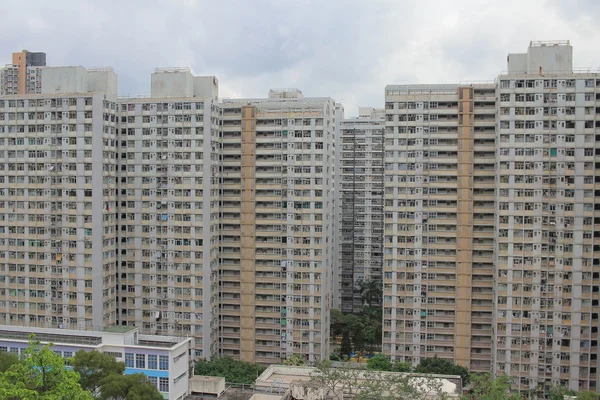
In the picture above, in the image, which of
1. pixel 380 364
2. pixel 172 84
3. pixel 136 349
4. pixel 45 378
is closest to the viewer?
pixel 45 378

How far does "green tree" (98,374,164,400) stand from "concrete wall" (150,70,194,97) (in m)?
34.1

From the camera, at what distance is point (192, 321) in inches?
2421

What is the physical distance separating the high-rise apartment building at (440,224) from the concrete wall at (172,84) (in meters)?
19.7

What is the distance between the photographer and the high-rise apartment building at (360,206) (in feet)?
308

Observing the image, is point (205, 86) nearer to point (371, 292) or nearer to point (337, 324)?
point (337, 324)

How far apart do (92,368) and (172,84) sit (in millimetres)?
33830

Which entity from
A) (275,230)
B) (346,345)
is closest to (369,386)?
(275,230)

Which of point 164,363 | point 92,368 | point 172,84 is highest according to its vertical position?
point 172,84

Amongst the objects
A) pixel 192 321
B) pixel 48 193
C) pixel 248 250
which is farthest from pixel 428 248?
pixel 48 193

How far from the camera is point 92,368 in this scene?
36531 mm

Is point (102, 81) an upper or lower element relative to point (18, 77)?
lower

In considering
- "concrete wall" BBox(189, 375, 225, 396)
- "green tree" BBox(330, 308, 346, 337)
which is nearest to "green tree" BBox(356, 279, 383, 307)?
"green tree" BBox(330, 308, 346, 337)

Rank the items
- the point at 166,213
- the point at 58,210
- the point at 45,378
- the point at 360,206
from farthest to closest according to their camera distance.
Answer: the point at 360,206
the point at 166,213
the point at 58,210
the point at 45,378

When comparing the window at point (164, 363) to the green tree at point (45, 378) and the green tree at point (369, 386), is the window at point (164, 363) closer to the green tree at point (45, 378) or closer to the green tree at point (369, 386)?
the green tree at point (369, 386)
